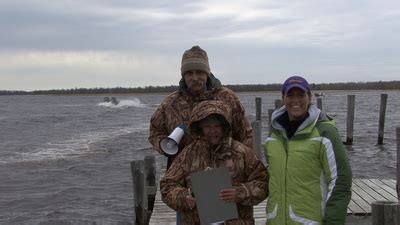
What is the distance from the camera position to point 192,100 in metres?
4.46

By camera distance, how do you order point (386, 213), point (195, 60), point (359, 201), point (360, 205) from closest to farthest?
point (386, 213) → point (195, 60) → point (360, 205) → point (359, 201)

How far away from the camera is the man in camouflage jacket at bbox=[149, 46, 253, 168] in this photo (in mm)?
4336

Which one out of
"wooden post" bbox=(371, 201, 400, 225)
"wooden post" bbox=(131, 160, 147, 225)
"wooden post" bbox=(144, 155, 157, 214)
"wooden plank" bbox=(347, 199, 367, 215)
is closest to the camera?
"wooden post" bbox=(371, 201, 400, 225)

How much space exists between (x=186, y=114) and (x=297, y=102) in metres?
1.07

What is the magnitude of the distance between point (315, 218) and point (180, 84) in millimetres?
1592

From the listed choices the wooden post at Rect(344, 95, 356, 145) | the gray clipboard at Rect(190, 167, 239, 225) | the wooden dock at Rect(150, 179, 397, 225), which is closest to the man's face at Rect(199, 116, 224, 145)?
the gray clipboard at Rect(190, 167, 239, 225)

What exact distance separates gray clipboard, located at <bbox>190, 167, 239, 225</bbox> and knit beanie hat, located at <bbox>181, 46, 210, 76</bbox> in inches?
41.8

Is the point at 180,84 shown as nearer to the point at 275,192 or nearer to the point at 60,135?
the point at 275,192

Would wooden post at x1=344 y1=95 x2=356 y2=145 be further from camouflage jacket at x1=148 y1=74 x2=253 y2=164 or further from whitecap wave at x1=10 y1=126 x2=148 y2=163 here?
camouflage jacket at x1=148 y1=74 x2=253 y2=164

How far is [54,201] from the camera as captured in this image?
44.1 ft

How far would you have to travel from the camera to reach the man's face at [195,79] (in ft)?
14.2

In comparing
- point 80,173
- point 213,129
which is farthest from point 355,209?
point 80,173

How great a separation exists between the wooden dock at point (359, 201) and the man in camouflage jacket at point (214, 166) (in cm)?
375

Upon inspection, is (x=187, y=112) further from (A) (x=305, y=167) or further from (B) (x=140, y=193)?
(B) (x=140, y=193)
